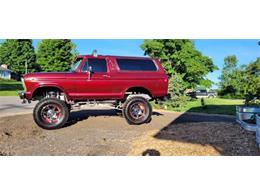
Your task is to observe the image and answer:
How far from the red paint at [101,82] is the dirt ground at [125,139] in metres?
0.96

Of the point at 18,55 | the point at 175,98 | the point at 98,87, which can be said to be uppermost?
the point at 18,55

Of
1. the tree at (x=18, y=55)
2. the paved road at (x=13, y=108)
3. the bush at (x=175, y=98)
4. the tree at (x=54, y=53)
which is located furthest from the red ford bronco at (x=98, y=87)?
the bush at (x=175, y=98)

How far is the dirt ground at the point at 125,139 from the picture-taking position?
233 inches

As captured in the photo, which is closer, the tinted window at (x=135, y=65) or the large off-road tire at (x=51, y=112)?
the large off-road tire at (x=51, y=112)

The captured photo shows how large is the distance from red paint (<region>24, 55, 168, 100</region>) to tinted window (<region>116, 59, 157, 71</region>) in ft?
0.42

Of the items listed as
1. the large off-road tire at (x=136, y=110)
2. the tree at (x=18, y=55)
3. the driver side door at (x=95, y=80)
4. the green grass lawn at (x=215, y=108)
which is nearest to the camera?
the driver side door at (x=95, y=80)

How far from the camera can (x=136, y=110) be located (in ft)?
29.2

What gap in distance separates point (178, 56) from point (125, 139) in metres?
17.3

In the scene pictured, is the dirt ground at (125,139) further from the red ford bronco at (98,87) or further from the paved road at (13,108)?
the paved road at (13,108)

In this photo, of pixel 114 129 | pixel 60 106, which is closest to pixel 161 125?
pixel 114 129

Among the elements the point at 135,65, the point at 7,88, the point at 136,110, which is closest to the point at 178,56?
the point at 7,88

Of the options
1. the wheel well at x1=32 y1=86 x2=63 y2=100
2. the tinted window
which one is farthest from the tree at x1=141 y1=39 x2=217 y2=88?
the wheel well at x1=32 y1=86 x2=63 y2=100

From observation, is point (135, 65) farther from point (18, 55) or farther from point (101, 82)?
point (18, 55)
